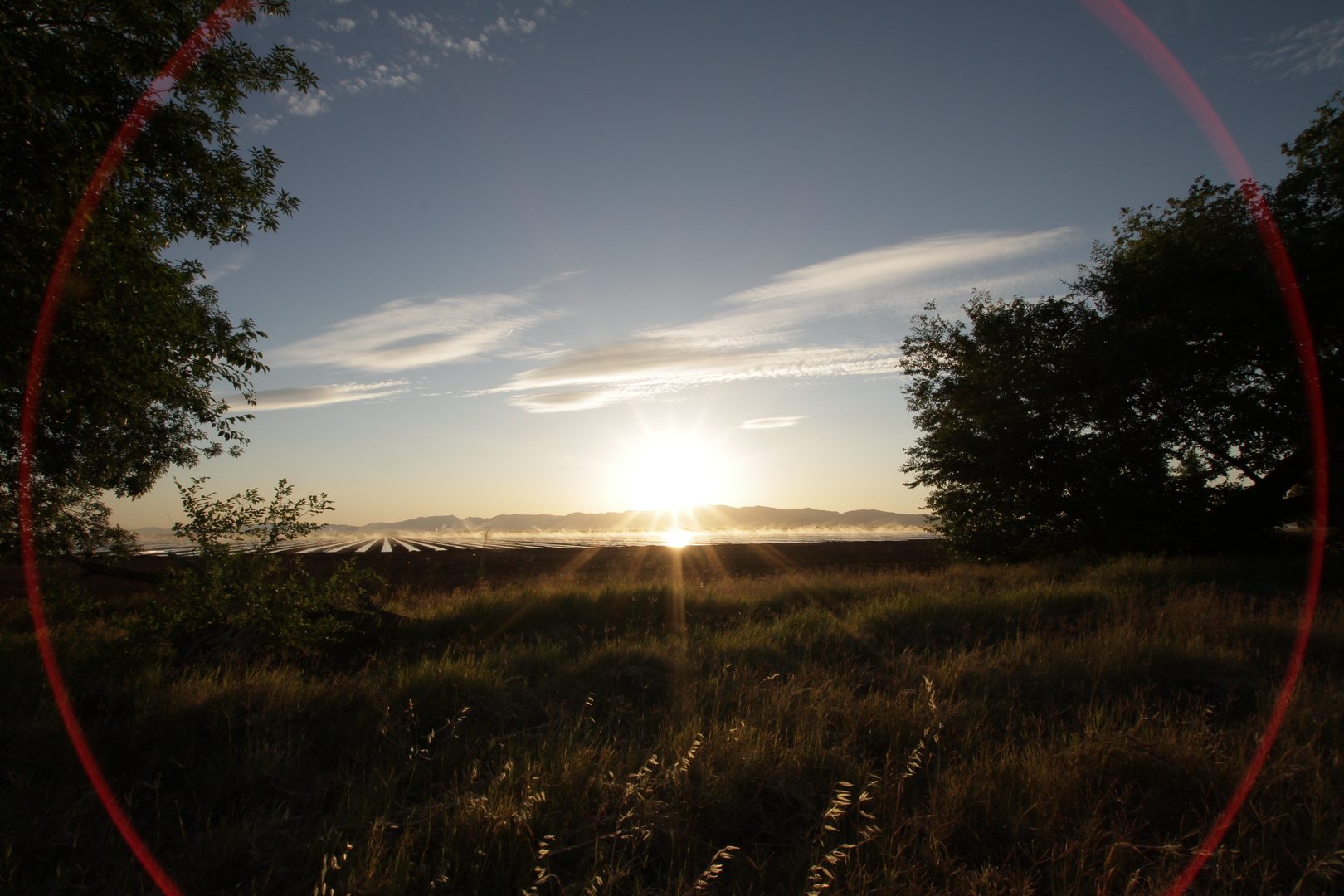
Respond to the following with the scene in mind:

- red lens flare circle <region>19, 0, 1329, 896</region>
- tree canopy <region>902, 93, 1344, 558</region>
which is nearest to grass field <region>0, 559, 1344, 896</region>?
red lens flare circle <region>19, 0, 1329, 896</region>

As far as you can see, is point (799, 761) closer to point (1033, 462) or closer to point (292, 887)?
point (292, 887)

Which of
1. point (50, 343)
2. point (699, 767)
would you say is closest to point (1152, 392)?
point (699, 767)

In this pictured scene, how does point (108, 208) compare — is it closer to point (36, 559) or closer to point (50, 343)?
point (50, 343)

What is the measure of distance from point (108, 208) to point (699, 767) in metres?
7.55

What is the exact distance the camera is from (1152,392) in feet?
56.7

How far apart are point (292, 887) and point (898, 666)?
233 inches

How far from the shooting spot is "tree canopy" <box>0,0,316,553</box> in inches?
216

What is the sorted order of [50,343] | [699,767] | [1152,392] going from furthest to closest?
[1152,392] < [50,343] < [699,767]

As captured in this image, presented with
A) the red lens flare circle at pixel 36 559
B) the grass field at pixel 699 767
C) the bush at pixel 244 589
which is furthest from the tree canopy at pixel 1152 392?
the bush at pixel 244 589

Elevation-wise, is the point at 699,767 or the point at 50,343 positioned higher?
the point at 50,343

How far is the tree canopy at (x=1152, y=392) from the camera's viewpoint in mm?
14617

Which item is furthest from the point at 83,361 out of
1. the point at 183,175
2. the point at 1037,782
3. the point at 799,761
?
the point at 1037,782

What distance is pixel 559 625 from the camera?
10781mm

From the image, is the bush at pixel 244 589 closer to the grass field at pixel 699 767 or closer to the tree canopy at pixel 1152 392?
the grass field at pixel 699 767
